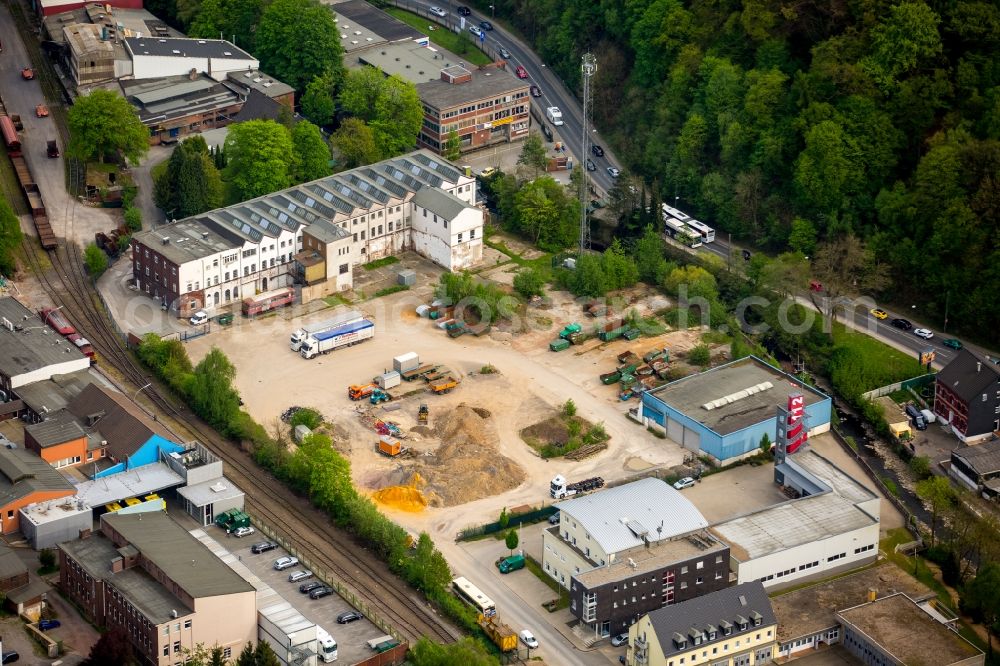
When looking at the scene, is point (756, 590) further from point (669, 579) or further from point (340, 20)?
point (340, 20)

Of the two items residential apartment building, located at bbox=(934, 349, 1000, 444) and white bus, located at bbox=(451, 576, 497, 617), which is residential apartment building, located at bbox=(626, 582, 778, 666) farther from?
residential apartment building, located at bbox=(934, 349, 1000, 444)

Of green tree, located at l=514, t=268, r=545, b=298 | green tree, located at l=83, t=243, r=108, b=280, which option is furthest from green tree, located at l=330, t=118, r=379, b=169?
green tree, located at l=83, t=243, r=108, b=280

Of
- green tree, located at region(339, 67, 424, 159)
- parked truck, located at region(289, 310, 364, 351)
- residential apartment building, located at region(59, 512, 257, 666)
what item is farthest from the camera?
green tree, located at region(339, 67, 424, 159)

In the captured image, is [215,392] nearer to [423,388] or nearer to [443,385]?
[423,388]

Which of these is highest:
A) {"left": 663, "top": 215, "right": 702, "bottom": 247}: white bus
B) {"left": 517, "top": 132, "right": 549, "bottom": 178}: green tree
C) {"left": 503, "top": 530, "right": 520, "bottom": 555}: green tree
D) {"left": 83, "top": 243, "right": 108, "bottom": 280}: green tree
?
{"left": 517, "top": 132, "right": 549, "bottom": 178}: green tree

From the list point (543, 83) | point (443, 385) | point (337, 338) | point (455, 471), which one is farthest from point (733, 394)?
point (543, 83)

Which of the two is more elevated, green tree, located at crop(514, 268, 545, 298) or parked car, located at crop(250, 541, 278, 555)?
green tree, located at crop(514, 268, 545, 298)

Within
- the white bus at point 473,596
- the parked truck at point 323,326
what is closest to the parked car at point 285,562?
the white bus at point 473,596
